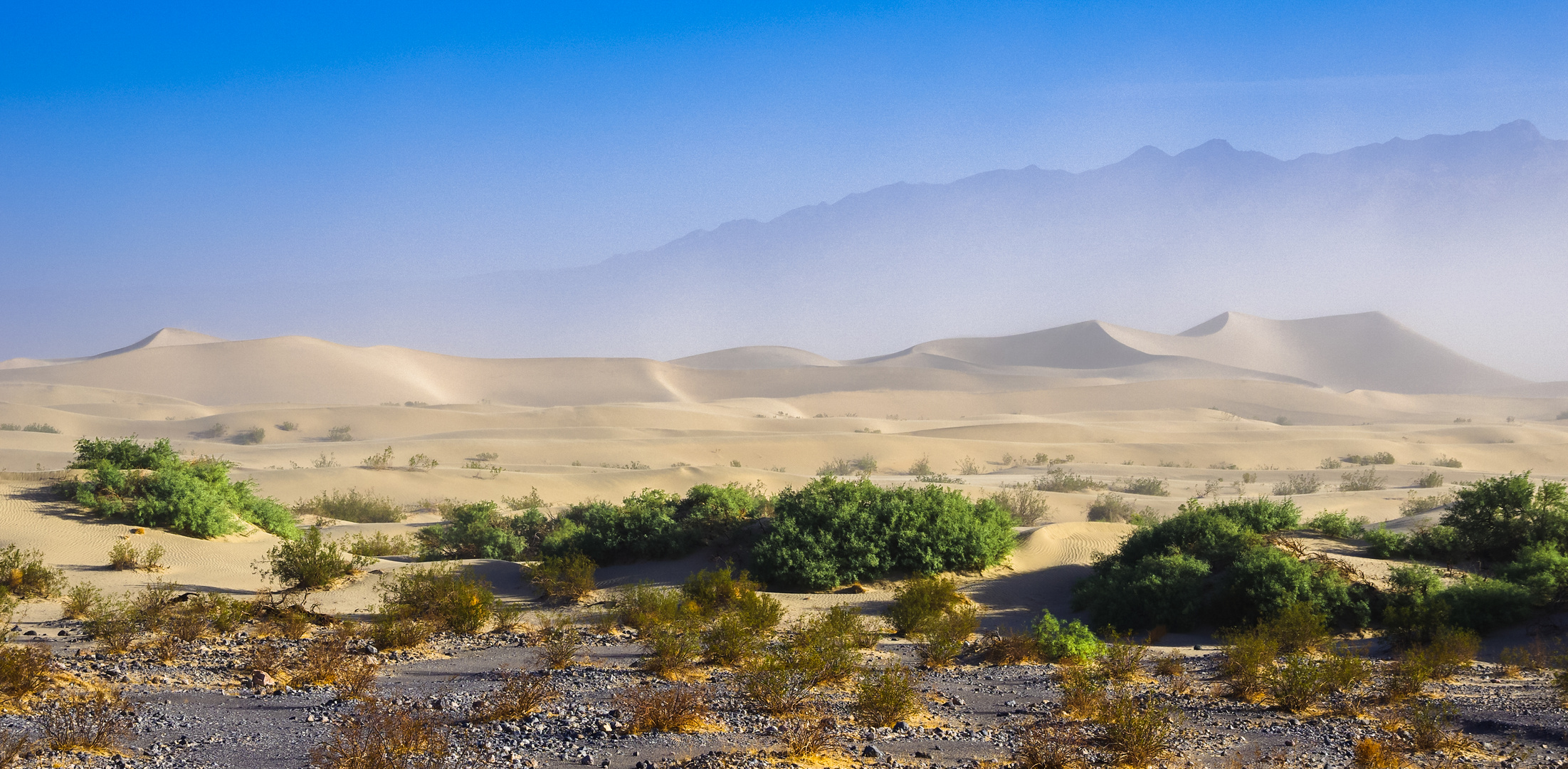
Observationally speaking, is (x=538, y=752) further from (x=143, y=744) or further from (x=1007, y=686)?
(x=1007, y=686)

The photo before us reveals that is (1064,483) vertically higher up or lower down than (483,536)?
lower down

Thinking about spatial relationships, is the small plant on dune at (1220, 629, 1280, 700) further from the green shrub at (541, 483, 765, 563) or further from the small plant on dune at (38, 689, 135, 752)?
the small plant on dune at (38, 689, 135, 752)

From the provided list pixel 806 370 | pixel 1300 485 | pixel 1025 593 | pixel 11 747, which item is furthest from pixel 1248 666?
pixel 806 370

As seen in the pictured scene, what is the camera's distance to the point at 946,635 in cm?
959

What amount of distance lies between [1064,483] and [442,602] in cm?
2163

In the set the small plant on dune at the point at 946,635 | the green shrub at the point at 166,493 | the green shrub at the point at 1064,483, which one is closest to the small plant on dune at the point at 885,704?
the small plant on dune at the point at 946,635

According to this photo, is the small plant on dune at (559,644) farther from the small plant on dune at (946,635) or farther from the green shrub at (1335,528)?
the green shrub at (1335,528)

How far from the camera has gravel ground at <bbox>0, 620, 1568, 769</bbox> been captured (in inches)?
241

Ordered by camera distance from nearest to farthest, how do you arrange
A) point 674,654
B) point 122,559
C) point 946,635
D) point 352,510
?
1. point 674,654
2. point 946,635
3. point 122,559
4. point 352,510

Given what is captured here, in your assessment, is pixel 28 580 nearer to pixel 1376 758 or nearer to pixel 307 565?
pixel 307 565

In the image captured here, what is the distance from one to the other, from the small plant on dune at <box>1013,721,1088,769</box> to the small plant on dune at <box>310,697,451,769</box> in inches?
133

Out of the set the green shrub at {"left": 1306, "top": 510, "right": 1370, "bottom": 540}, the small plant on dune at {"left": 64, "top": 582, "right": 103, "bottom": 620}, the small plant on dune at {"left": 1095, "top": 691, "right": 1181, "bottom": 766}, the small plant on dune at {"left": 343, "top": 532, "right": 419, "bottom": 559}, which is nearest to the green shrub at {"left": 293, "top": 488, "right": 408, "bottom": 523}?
the small plant on dune at {"left": 343, "top": 532, "right": 419, "bottom": 559}

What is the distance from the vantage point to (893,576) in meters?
13.4

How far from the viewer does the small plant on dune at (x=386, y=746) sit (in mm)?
5223
